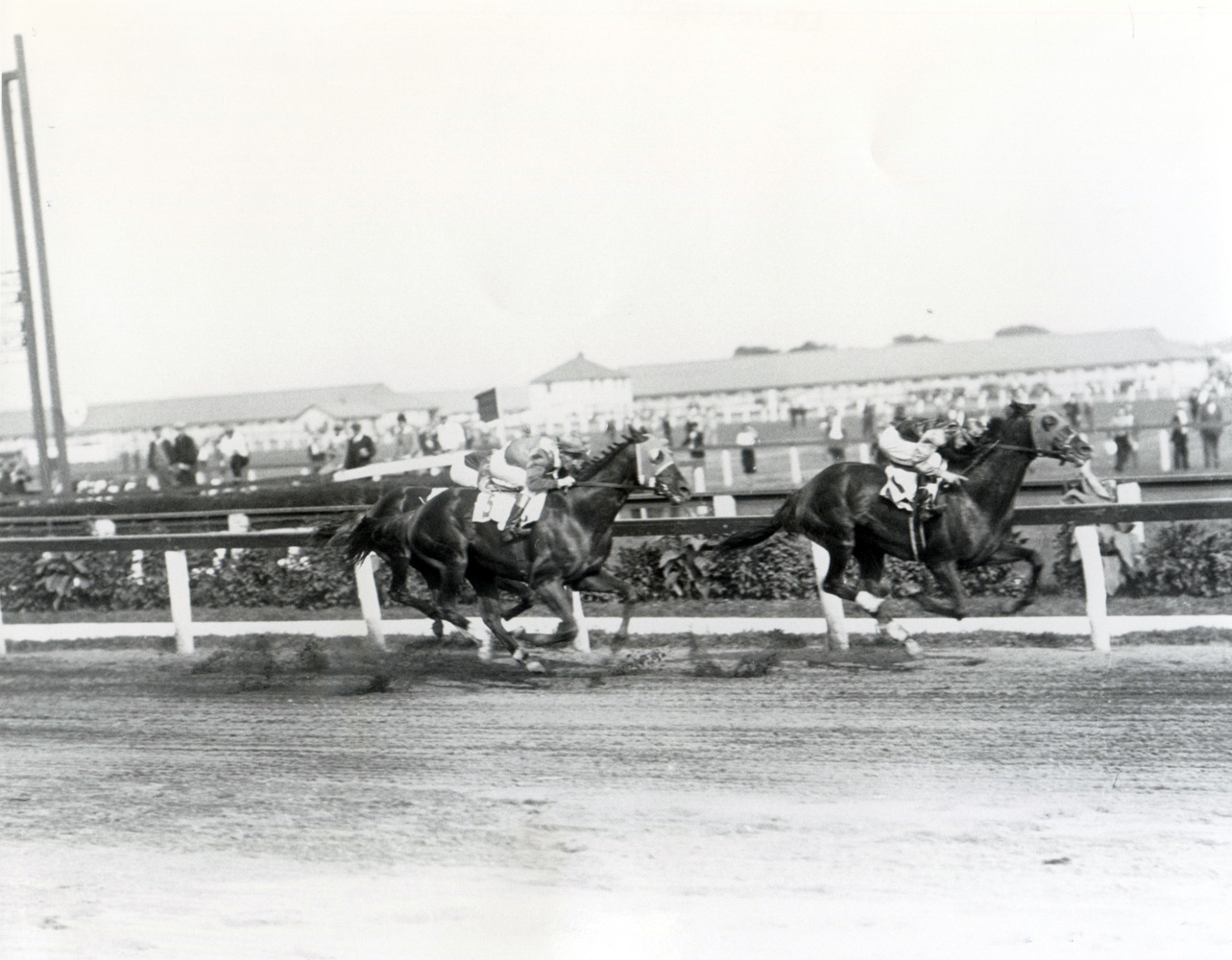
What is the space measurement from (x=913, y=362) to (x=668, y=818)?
2.73 meters

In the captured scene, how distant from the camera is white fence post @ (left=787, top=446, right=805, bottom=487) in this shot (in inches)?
233

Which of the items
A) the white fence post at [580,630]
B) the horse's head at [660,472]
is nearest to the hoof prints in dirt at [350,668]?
the white fence post at [580,630]

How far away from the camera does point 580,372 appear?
5547 mm

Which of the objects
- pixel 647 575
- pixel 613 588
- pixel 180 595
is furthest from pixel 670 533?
pixel 180 595

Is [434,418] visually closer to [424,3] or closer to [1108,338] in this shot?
[424,3]

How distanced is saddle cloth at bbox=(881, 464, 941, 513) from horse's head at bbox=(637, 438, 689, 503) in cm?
102

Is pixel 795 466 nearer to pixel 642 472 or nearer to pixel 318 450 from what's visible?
pixel 642 472

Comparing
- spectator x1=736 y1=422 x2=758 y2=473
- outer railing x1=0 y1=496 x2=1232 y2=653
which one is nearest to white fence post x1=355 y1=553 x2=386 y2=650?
outer railing x1=0 y1=496 x2=1232 y2=653

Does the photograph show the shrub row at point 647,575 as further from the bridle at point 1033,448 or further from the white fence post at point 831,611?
the bridle at point 1033,448

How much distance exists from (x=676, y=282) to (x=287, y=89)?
2338 millimetres

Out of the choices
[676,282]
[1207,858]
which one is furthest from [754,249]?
[1207,858]

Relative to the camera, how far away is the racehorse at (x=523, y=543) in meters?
5.59

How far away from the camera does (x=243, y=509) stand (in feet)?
23.0

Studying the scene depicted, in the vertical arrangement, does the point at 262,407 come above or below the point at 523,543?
above
